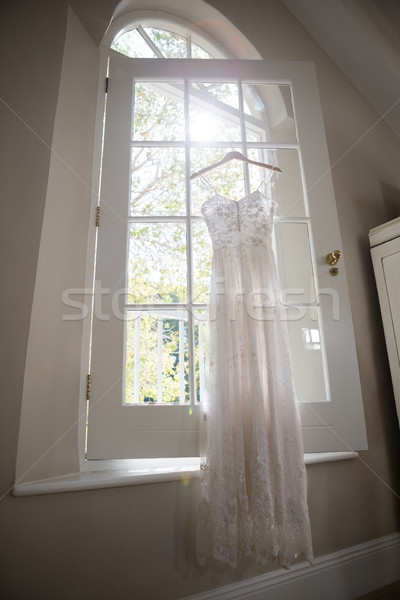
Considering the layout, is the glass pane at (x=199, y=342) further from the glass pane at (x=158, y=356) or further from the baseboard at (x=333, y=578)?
the baseboard at (x=333, y=578)

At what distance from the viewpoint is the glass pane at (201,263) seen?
153cm

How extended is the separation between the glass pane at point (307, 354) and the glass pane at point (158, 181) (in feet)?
2.39

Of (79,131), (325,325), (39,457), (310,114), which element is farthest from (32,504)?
(310,114)

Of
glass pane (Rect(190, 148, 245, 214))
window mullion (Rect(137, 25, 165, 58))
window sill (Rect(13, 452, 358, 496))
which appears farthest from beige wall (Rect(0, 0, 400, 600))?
glass pane (Rect(190, 148, 245, 214))

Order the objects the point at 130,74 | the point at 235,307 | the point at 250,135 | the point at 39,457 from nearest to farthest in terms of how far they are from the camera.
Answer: the point at 39,457
the point at 235,307
the point at 130,74
the point at 250,135

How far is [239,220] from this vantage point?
142 centimetres

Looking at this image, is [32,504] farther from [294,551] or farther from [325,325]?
[325,325]

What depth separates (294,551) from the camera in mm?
1091

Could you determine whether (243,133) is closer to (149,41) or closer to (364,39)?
(149,41)

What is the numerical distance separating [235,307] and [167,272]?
40cm

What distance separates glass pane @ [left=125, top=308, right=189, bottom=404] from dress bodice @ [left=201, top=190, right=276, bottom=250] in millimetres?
365

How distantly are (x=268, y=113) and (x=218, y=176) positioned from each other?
0.44m

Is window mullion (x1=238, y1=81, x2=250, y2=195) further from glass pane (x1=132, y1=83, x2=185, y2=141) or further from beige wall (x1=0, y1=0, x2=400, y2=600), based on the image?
beige wall (x1=0, y1=0, x2=400, y2=600)

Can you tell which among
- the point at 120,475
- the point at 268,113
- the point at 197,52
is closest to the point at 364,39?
the point at 268,113
